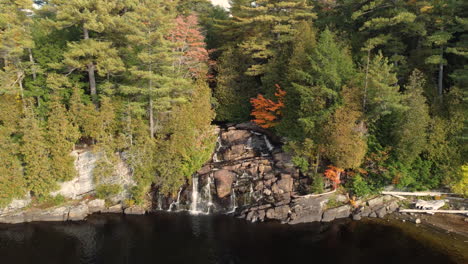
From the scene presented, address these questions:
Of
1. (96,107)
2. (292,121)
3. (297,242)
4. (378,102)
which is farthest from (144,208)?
(378,102)

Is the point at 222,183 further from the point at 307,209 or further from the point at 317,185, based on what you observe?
the point at 317,185

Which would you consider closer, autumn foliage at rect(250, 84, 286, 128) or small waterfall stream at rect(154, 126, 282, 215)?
small waterfall stream at rect(154, 126, 282, 215)

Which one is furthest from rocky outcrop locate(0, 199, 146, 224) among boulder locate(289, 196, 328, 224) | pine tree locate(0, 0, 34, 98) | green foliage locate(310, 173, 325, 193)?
green foliage locate(310, 173, 325, 193)

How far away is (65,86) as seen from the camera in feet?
108

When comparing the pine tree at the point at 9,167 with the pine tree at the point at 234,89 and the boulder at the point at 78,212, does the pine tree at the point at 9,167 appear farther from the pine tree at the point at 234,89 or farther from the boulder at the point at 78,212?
the pine tree at the point at 234,89

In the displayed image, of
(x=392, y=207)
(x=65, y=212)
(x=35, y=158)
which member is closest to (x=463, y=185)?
(x=392, y=207)

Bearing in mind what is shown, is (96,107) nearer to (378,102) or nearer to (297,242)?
(297,242)

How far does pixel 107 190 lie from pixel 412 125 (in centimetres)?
2996

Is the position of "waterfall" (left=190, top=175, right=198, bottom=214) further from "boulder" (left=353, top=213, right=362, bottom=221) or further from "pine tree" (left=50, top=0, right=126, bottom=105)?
"boulder" (left=353, top=213, right=362, bottom=221)

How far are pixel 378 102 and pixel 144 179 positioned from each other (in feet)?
78.8

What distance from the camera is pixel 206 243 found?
81.1 ft

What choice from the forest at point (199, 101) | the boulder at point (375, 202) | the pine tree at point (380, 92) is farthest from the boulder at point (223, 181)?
the pine tree at point (380, 92)

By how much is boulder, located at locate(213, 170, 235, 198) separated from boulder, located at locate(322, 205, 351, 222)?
9606 mm

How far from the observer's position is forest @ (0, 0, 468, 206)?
28.0m
